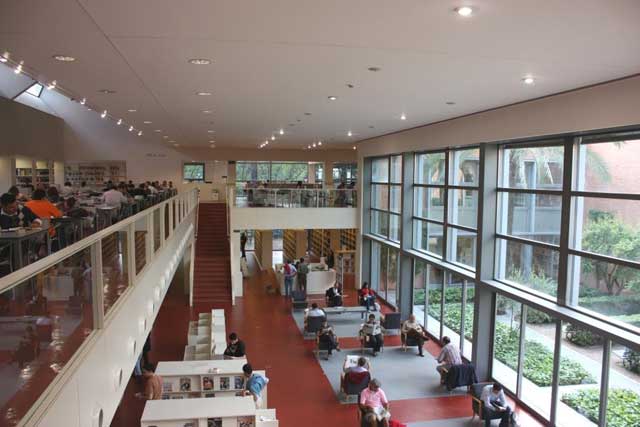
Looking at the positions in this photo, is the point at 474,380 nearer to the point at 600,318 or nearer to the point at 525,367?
the point at 525,367

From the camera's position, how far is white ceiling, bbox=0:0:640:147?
391 cm

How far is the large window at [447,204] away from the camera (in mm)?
11633

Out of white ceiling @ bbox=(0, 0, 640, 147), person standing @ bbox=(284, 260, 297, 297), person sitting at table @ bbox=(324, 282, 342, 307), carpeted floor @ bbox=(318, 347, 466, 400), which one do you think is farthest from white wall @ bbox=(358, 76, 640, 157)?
person standing @ bbox=(284, 260, 297, 297)

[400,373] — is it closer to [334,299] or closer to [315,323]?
[315,323]

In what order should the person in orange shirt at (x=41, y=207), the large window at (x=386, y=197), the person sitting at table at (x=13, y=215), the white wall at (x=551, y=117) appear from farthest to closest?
the large window at (x=386, y=197), the white wall at (x=551, y=117), the person in orange shirt at (x=41, y=207), the person sitting at table at (x=13, y=215)

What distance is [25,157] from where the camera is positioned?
1670 centimetres

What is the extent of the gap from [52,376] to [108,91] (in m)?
6.59

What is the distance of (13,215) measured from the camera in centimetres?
512

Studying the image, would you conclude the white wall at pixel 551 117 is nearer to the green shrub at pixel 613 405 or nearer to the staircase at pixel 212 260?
the green shrub at pixel 613 405

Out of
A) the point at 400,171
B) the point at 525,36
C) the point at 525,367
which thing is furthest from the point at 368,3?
the point at 400,171

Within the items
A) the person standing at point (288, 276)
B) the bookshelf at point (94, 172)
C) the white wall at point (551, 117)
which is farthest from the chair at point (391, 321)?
the bookshelf at point (94, 172)

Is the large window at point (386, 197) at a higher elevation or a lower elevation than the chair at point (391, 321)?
higher

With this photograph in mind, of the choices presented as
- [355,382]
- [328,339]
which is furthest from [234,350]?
[328,339]

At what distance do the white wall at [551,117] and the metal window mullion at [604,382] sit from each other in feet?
11.5
